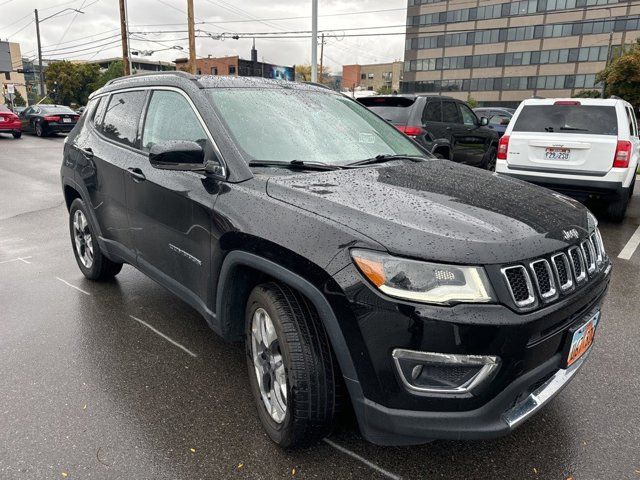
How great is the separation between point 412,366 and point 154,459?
54.0 inches

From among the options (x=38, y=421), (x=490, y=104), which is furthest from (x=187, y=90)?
(x=490, y=104)

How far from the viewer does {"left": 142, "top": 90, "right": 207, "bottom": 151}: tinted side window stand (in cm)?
296

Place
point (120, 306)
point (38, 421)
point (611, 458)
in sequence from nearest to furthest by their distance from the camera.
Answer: point (611, 458)
point (38, 421)
point (120, 306)

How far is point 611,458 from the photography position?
7.89ft

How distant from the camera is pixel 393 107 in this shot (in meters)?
8.70

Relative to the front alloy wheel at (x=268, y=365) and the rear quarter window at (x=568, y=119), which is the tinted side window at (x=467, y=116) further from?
the front alloy wheel at (x=268, y=365)

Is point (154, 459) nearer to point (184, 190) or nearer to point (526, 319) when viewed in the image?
point (184, 190)

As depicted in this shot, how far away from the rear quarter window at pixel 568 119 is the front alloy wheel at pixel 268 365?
242 inches

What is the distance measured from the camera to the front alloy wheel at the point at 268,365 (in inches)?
94.3

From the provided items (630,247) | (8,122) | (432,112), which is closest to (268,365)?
(630,247)

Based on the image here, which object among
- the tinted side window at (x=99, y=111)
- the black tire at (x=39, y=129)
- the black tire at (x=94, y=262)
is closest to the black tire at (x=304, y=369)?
the black tire at (x=94, y=262)

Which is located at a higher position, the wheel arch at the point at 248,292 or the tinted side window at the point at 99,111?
the tinted side window at the point at 99,111

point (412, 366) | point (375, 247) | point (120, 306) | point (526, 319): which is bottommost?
point (120, 306)

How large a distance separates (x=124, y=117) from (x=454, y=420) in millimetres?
3229
